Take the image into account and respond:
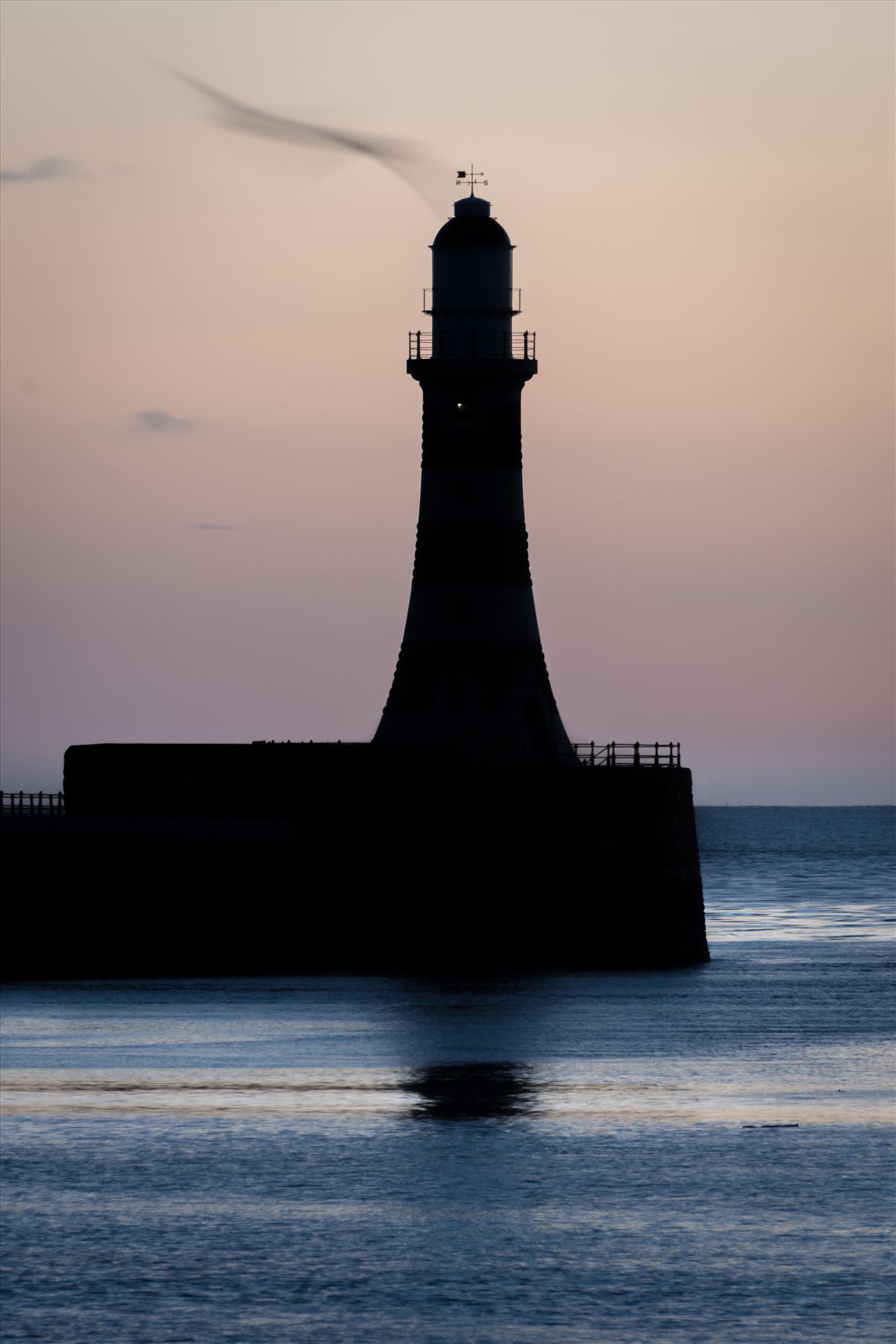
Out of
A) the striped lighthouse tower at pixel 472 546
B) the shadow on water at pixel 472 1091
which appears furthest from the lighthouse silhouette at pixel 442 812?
the shadow on water at pixel 472 1091

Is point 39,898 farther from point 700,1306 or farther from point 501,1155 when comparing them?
point 700,1306

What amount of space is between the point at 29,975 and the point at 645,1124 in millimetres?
16360

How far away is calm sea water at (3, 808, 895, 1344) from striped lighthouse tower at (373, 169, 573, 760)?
679 cm

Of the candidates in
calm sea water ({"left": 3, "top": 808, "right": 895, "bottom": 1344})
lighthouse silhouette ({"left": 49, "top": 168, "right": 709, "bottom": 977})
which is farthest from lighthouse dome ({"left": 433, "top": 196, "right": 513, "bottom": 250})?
calm sea water ({"left": 3, "top": 808, "right": 895, "bottom": 1344})

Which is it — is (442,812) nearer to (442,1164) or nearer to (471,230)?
(471,230)

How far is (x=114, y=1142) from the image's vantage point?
30.6 meters

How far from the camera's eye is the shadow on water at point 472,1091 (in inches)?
1315

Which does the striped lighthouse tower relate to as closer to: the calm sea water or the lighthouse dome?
the lighthouse dome

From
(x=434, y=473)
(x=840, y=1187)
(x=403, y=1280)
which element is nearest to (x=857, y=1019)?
(x=434, y=473)

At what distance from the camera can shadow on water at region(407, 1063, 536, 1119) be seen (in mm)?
33406

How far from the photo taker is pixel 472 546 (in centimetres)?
5081

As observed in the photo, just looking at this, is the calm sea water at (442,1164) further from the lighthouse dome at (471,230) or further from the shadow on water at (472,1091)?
the lighthouse dome at (471,230)

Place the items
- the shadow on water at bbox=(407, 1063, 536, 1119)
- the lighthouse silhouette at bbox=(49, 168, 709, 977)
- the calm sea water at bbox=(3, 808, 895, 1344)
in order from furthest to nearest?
the lighthouse silhouette at bbox=(49, 168, 709, 977) < the shadow on water at bbox=(407, 1063, 536, 1119) < the calm sea water at bbox=(3, 808, 895, 1344)

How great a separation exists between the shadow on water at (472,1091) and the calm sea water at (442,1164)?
7 centimetres
